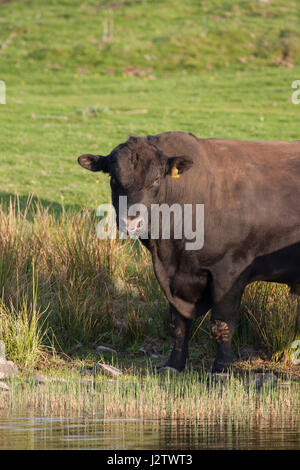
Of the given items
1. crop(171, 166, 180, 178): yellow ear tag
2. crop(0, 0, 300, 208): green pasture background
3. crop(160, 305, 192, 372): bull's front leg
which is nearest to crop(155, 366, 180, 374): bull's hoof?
crop(160, 305, 192, 372): bull's front leg

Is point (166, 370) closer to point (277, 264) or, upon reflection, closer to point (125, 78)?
point (277, 264)

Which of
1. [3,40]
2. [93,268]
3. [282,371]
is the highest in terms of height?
[3,40]

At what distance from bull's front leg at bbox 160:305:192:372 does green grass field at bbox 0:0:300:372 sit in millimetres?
900

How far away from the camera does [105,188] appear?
1964cm

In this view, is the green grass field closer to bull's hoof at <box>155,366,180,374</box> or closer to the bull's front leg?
the bull's front leg

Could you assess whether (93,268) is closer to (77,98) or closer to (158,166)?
(158,166)

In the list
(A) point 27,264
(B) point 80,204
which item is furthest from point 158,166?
(B) point 80,204

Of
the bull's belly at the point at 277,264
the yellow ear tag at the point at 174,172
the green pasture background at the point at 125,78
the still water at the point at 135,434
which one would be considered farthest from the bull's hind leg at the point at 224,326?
the green pasture background at the point at 125,78

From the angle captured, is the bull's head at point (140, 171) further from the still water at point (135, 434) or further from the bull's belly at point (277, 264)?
the still water at point (135, 434)

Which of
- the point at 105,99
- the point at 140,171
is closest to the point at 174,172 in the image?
the point at 140,171

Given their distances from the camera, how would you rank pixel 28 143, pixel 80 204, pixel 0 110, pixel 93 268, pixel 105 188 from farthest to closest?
pixel 0 110
pixel 28 143
pixel 105 188
pixel 80 204
pixel 93 268

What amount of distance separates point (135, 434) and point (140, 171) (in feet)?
10.2

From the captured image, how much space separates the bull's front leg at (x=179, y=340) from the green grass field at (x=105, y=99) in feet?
2.95
